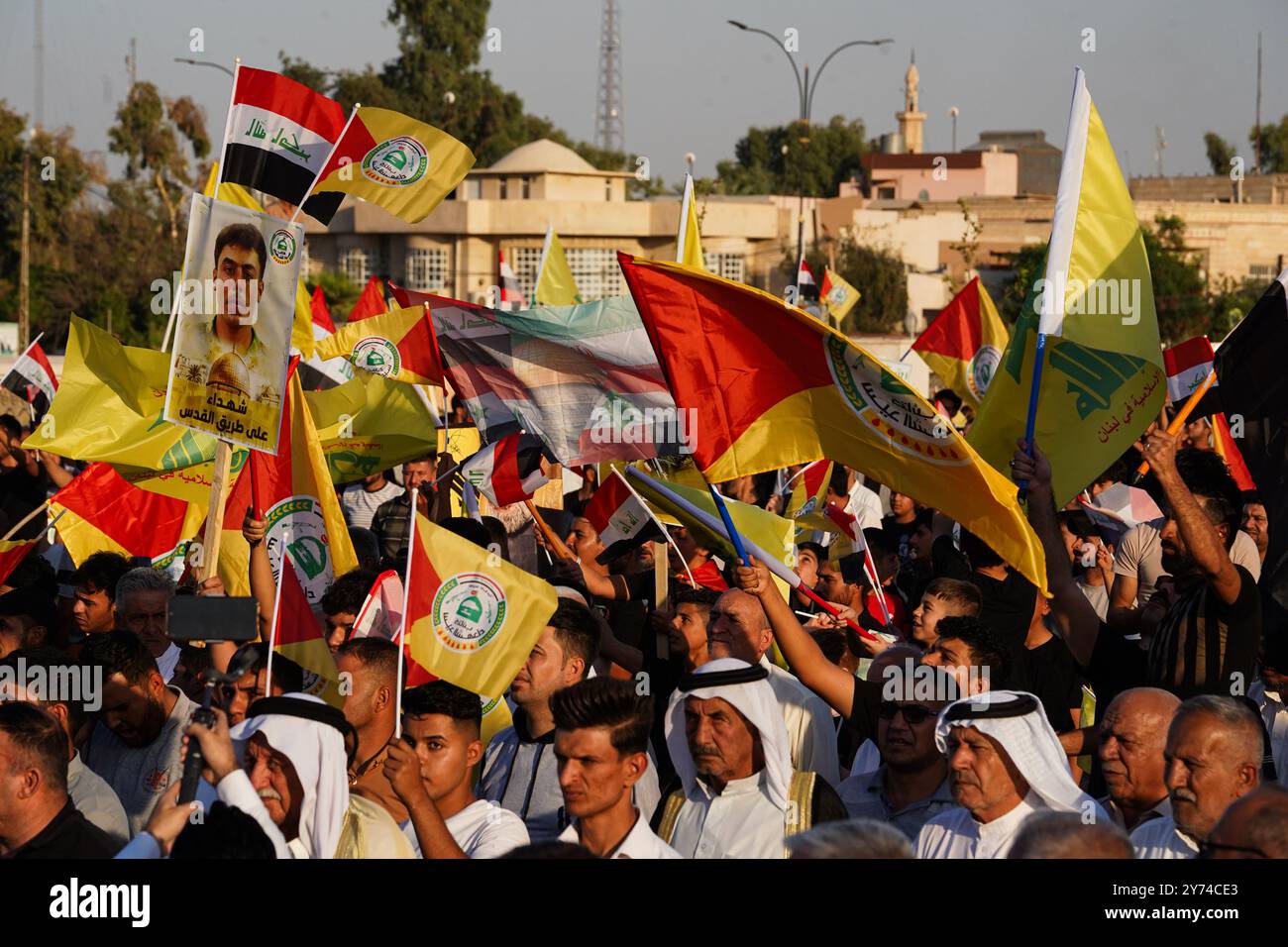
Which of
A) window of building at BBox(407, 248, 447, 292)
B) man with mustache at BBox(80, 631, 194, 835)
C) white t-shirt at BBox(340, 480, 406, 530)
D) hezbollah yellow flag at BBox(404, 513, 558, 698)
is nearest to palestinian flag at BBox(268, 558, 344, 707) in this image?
man with mustache at BBox(80, 631, 194, 835)

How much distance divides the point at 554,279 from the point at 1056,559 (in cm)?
788

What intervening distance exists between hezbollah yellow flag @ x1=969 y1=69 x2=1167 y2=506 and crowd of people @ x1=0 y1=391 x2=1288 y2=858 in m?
0.20

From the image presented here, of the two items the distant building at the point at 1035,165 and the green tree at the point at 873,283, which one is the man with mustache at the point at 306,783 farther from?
the distant building at the point at 1035,165

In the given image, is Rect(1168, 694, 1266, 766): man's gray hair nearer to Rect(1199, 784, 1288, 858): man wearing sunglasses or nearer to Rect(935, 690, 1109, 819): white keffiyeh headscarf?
Rect(935, 690, 1109, 819): white keffiyeh headscarf

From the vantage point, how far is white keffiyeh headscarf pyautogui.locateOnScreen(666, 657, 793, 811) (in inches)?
200

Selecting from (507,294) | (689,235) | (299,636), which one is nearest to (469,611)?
(299,636)

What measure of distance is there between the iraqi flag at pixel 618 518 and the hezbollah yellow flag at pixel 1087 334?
2.22 meters

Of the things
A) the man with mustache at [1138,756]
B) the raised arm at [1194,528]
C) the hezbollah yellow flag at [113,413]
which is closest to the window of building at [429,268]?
the hezbollah yellow flag at [113,413]

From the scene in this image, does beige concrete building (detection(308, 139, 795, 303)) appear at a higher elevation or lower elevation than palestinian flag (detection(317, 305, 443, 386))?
higher

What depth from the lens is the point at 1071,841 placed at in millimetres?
3725

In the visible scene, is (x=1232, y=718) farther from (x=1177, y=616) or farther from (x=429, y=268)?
(x=429, y=268)

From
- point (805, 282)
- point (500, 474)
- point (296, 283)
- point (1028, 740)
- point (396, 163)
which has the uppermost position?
point (396, 163)

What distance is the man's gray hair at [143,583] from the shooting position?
23.8ft
